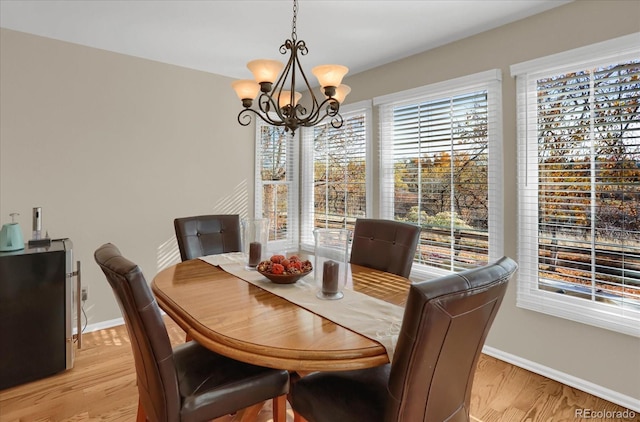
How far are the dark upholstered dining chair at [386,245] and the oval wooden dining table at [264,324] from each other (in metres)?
0.29

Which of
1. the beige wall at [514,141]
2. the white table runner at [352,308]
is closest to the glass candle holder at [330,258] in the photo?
the white table runner at [352,308]

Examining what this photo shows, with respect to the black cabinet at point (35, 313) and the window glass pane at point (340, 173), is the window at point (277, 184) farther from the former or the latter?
the black cabinet at point (35, 313)

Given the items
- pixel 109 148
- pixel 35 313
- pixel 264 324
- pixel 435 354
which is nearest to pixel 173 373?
pixel 264 324

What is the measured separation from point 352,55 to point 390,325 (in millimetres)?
2660

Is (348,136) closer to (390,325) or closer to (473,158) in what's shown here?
(473,158)

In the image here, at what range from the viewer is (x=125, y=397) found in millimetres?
2176

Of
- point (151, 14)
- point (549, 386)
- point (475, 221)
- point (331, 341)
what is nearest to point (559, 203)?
point (475, 221)

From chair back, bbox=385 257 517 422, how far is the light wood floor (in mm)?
1190

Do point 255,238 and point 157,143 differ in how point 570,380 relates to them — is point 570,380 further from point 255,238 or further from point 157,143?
point 157,143

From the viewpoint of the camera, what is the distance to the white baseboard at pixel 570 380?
2082 mm

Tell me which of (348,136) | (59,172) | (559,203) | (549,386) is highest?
(348,136)

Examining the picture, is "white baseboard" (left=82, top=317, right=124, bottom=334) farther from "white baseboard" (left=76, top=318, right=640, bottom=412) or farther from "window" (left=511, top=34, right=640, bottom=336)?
"window" (left=511, top=34, right=640, bottom=336)

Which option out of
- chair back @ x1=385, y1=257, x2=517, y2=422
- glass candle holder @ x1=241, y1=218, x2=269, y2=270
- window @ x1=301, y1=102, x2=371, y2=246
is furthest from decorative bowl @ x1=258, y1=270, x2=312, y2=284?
window @ x1=301, y1=102, x2=371, y2=246

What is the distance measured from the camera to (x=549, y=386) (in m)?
2.29
